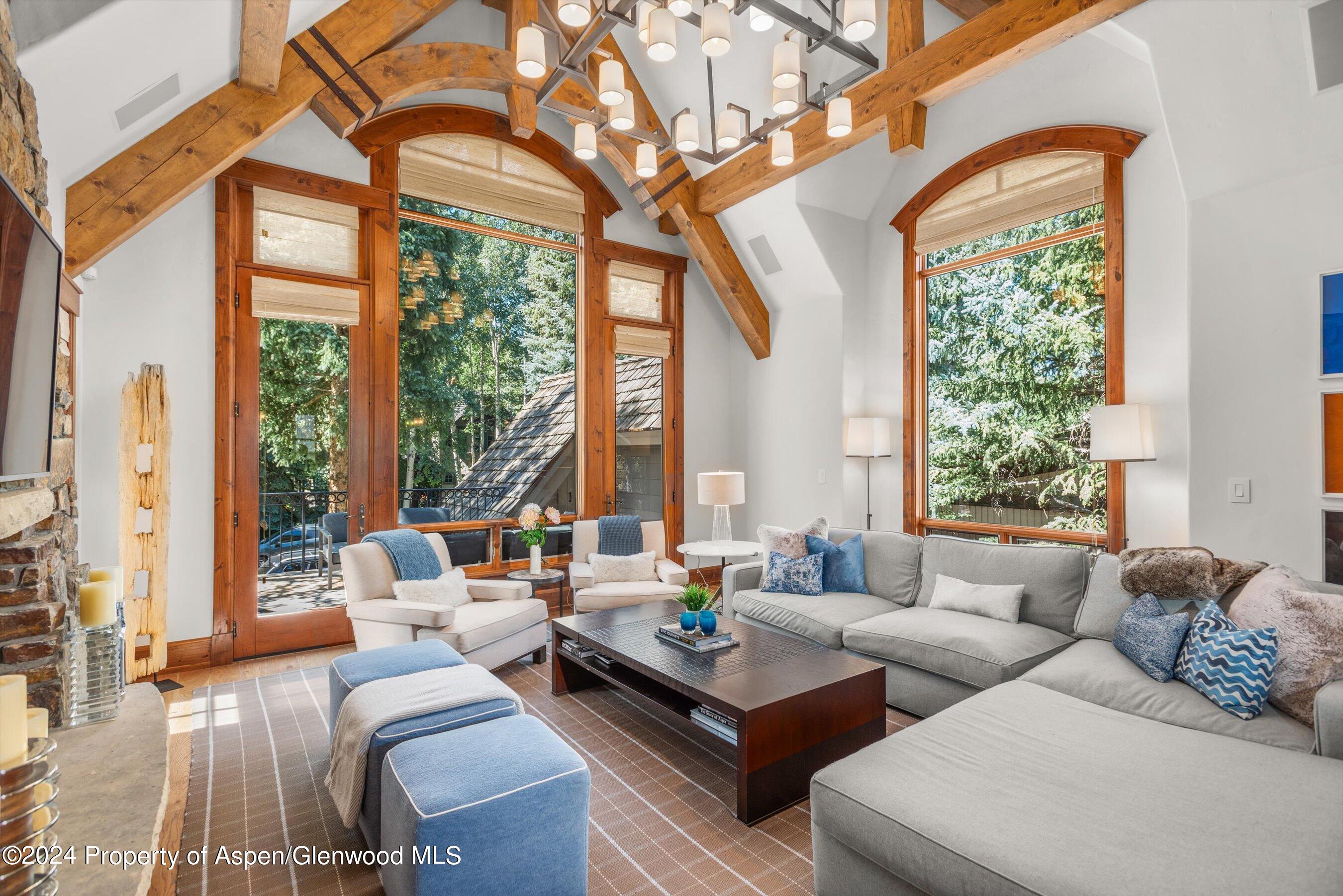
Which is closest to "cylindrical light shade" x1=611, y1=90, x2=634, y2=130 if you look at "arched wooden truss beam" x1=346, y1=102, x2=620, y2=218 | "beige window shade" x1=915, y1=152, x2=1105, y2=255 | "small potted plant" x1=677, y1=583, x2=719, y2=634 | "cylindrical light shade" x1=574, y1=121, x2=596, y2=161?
"cylindrical light shade" x1=574, y1=121, x2=596, y2=161

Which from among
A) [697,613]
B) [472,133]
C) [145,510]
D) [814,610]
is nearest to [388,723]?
[697,613]

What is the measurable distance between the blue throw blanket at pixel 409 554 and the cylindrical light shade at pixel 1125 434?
12.8 ft

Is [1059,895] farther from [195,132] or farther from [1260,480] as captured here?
[195,132]

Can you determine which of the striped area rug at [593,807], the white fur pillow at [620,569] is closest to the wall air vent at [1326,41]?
the striped area rug at [593,807]

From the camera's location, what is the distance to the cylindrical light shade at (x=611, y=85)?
2.92 meters

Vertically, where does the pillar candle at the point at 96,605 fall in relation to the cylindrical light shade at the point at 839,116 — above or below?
below

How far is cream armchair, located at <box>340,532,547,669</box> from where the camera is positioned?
138 inches

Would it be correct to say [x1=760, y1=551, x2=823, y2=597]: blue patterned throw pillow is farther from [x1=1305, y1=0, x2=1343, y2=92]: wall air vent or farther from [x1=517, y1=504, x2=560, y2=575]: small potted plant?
[x1=1305, y1=0, x2=1343, y2=92]: wall air vent

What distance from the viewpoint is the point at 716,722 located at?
2592 millimetres

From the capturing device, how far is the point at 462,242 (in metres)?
5.07

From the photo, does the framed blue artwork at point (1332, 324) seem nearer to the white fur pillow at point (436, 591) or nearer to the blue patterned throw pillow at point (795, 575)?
the blue patterned throw pillow at point (795, 575)

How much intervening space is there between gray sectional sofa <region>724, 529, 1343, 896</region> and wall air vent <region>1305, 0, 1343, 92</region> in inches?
84.8

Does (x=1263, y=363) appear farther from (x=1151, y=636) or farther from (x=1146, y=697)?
(x=1146, y=697)

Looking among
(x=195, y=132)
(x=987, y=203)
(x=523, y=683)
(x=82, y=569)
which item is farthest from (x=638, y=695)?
(x=987, y=203)
